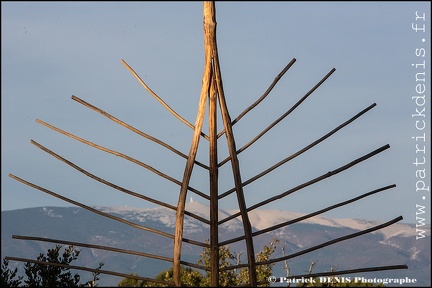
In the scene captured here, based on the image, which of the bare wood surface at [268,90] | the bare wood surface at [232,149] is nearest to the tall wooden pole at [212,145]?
the bare wood surface at [232,149]

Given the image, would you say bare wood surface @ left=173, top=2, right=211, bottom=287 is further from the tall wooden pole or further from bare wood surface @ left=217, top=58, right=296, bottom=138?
bare wood surface @ left=217, top=58, right=296, bottom=138

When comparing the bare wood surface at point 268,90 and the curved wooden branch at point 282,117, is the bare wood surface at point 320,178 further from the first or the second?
the bare wood surface at point 268,90

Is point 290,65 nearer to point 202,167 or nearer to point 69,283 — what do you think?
point 202,167

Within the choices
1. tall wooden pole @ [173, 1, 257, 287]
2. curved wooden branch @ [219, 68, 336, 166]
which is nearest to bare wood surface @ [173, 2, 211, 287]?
tall wooden pole @ [173, 1, 257, 287]

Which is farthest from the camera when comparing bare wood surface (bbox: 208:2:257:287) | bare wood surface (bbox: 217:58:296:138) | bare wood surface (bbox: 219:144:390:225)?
bare wood surface (bbox: 217:58:296:138)

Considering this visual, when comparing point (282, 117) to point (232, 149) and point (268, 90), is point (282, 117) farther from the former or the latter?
point (232, 149)

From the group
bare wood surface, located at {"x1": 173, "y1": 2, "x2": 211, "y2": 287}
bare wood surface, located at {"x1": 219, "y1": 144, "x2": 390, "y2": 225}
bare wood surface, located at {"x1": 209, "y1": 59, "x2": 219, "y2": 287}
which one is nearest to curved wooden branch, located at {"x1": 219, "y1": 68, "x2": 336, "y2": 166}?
bare wood surface, located at {"x1": 209, "y1": 59, "x2": 219, "y2": 287}

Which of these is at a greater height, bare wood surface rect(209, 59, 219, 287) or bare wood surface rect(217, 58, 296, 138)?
bare wood surface rect(217, 58, 296, 138)

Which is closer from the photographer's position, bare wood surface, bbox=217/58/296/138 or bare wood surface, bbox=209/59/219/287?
bare wood surface, bbox=209/59/219/287

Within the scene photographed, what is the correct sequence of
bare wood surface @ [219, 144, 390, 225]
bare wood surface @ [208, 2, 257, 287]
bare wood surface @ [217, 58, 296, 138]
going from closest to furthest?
bare wood surface @ [208, 2, 257, 287] < bare wood surface @ [219, 144, 390, 225] < bare wood surface @ [217, 58, 296, 138]

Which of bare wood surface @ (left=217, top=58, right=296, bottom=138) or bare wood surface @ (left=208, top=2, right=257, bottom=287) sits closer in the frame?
bare wood surface @ (left=208, top=2, right=257, bottom=287)

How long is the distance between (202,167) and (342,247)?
190094 millimetres

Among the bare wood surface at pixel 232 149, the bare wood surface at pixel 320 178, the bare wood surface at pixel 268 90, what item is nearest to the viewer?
the bare wood surface at pixel 232 149

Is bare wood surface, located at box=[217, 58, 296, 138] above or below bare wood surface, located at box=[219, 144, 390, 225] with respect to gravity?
above
